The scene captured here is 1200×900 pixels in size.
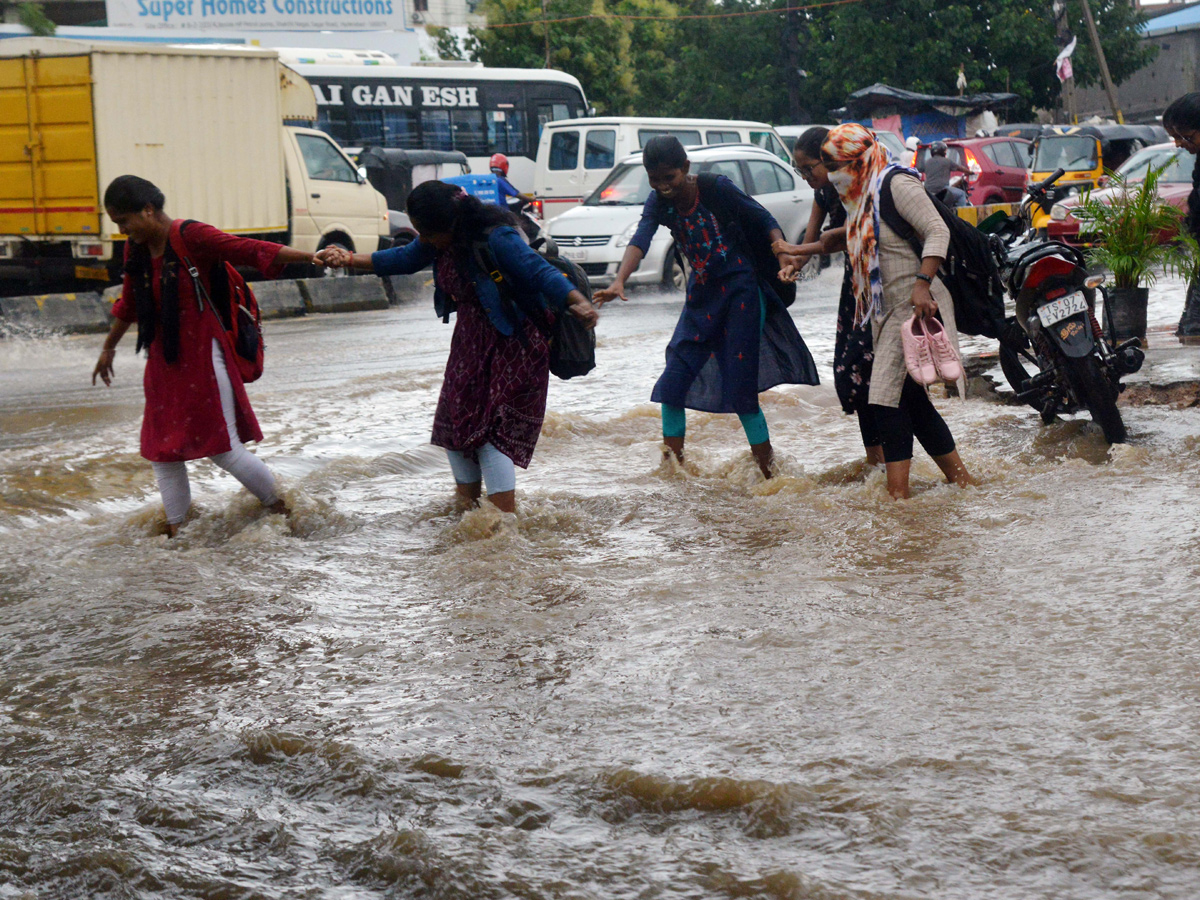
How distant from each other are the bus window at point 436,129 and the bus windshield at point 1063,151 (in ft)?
34.2

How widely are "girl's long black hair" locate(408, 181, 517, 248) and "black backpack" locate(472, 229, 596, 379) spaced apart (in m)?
0.05

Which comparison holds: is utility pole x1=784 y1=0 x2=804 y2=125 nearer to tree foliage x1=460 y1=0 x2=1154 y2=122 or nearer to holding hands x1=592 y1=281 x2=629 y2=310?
tree foliage x1=460 y1=0 x2=1154 y2=122

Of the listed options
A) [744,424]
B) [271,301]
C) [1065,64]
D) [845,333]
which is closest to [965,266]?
[845,333]

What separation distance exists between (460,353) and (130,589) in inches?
55.9

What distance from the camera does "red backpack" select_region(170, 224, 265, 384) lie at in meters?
4.72

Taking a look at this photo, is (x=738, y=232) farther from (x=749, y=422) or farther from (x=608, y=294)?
(x=749, y=422)

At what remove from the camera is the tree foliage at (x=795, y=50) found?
115ft

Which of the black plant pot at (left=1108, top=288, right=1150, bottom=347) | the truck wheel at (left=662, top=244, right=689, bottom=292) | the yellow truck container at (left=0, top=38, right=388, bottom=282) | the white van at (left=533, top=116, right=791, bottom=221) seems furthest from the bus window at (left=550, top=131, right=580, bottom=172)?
the black plant pot at (left=1108, top=288, right=1150, bottom=347)

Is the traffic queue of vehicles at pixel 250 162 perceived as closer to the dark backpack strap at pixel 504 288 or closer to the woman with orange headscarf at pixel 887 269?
the woman with orange headscarf at pixel 887 269

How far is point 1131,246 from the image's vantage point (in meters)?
7.75

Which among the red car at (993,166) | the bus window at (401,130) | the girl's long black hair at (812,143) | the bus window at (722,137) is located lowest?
the girl's long black hair at (812,143)

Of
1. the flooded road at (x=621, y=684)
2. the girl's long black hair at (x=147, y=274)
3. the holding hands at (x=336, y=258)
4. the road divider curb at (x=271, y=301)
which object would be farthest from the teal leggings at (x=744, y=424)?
the road divider curb at (x=271, y=301)

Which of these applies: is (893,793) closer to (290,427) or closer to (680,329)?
(680,329)

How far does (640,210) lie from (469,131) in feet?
30.6
